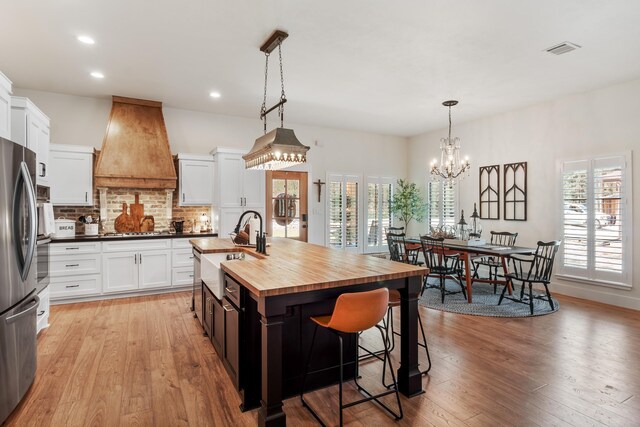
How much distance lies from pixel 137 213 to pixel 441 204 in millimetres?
6050

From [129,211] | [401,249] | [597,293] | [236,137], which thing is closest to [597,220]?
[597,293]

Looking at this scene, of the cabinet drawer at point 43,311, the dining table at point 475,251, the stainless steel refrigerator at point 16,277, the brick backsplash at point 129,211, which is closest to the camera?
the stainless steel refrigerator at point 16,277

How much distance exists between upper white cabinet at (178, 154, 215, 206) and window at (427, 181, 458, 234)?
184 inches

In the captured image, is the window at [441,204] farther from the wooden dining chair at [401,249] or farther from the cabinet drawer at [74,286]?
the cabinet drawer at [74,286]

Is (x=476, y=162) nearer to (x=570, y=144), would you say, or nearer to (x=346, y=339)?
(x=570, y=144)

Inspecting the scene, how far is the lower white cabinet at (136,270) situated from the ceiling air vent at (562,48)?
226 inches

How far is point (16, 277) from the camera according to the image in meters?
2.40

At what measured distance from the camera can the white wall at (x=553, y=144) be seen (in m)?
4.71

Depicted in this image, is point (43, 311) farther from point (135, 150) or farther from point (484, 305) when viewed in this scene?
point (484, 305)

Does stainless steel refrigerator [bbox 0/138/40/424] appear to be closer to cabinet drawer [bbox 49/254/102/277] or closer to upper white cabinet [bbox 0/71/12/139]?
upper white cabinet [bbox 0/71/12/139]

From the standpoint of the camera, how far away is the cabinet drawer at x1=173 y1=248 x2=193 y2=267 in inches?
216

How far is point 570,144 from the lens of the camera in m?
5.35

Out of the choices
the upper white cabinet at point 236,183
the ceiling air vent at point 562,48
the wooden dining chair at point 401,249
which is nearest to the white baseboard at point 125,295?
the upper white cabinet at point 236,183

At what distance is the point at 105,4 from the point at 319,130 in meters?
4.91
